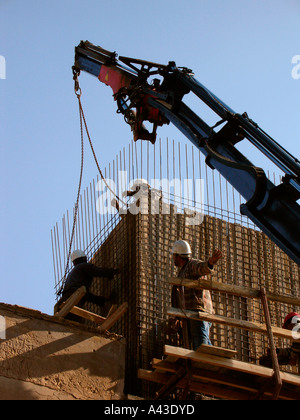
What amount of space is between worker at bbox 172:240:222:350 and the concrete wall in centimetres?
→ 104

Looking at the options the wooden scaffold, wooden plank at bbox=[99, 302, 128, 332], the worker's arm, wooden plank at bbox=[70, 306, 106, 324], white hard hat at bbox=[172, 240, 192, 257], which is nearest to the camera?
the wooden scaffold

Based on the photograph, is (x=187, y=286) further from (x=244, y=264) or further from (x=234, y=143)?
(x=244, y=264)

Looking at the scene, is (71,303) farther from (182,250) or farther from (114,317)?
(182,250)

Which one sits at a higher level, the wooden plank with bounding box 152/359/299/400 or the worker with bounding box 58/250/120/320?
the worker with bounding box 58/250/120/320

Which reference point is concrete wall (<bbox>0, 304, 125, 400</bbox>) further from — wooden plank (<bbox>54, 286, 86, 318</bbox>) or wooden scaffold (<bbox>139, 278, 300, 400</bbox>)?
wooden scaffold (<bbox>139, 278, 300, 400</bbox>)

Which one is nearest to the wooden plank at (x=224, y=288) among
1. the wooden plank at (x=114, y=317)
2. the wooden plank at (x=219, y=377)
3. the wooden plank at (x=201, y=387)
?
the wooden plank at (x=219, y=377)

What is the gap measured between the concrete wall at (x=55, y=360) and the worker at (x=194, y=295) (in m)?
1.04

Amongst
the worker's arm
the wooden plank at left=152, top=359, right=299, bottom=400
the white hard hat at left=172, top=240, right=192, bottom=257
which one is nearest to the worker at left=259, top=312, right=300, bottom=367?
the wooden plank at left=152, top=359, right=299, bottom=400

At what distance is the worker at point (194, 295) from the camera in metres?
9.96

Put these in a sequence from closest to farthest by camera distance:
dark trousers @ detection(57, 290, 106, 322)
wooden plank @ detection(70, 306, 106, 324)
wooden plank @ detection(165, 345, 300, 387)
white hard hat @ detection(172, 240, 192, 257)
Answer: wooden plank @ detection(165, 345, 300, 387)
wooden plank @ detection(70, 306, 106, 324)
white hard hat @ detection(172, 240, 192, 257)
dark trousers @ detection(57, 290, 106, 322)

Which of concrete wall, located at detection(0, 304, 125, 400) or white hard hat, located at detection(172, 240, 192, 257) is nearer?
concrete wall, located at detection(0, 304, 125, 400)

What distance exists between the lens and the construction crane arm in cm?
981

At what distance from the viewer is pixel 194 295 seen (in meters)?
10.2

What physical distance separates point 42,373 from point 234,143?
453cm
